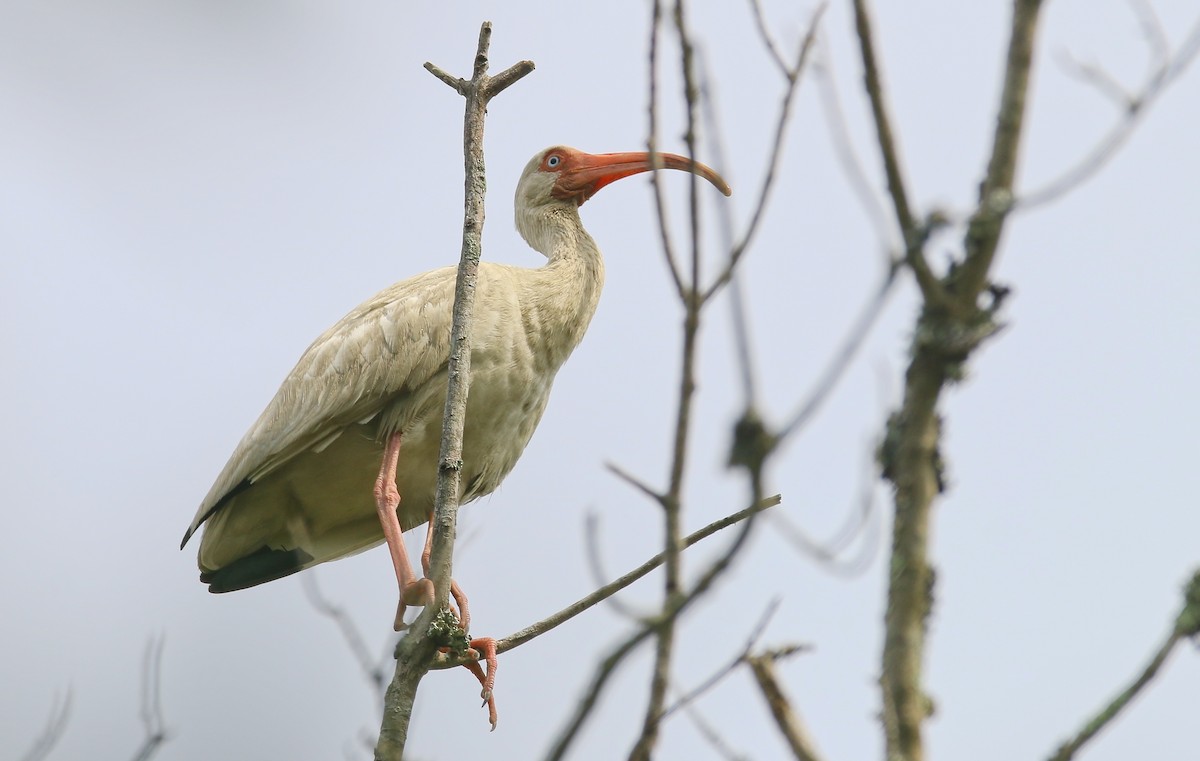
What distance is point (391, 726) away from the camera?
4414 millimetres

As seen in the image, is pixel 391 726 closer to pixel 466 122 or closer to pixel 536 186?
pixel 466 122

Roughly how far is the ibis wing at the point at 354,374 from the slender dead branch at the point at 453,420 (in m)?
1.58

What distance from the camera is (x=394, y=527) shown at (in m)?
6.12

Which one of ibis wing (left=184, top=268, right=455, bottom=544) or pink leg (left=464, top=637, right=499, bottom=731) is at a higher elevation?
ibis wing (left=184, top=268, right=455, bottom=544)

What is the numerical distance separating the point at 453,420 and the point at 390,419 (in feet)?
6.28

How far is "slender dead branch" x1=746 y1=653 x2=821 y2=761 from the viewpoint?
6.78 feet

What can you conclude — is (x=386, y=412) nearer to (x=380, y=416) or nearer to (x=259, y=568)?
(x=380, y=416)

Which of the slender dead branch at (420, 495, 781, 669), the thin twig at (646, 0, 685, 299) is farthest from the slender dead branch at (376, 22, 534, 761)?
the thin twig at (646, 0, 685, 299)

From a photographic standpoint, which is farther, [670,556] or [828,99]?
[828,99]

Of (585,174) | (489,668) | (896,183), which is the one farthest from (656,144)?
(585,174)

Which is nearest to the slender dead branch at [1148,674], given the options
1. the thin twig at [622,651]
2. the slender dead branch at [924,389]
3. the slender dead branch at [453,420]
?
the slender dead branch at [924,389]

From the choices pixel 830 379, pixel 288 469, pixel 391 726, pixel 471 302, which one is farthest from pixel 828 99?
pixel 288 469

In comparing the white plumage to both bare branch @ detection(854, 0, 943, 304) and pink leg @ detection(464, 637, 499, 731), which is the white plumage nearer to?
pink leg @ detection(464, 637, 499, 731)

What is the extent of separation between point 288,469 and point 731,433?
4.93 m
